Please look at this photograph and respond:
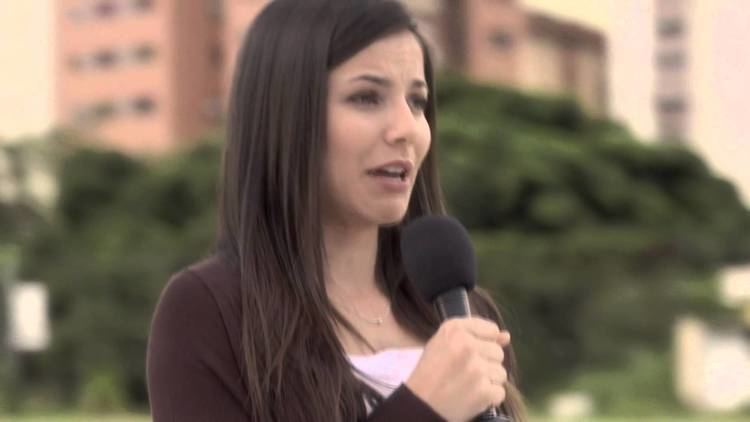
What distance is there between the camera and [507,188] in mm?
18734

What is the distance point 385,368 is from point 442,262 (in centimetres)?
13

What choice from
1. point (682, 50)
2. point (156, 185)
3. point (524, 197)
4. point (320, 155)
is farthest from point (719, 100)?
point (320, 155)

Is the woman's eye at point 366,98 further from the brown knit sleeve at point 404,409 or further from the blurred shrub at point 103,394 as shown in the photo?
the blurred shrub at point 103,394

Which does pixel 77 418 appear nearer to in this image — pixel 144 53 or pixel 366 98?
pixel 366 98

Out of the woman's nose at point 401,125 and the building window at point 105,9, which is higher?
the building window at point 105,9

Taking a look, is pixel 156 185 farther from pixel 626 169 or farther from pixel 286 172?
pixel 286 172

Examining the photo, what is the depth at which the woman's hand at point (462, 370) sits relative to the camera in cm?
118

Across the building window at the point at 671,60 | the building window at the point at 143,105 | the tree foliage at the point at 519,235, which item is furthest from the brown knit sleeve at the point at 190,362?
the building window at the point at 143,105

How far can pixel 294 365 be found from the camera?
127 centimetres

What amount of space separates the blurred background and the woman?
12.6 meters

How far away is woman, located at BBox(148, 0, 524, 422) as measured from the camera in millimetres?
1234

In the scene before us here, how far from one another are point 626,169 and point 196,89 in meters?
11.9

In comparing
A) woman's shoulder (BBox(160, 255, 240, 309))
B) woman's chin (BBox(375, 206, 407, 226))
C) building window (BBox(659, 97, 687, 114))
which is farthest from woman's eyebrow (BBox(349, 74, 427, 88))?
building window (BBox(659, 97, 687, 114))

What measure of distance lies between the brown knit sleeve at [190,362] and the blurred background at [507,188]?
41.6ft
